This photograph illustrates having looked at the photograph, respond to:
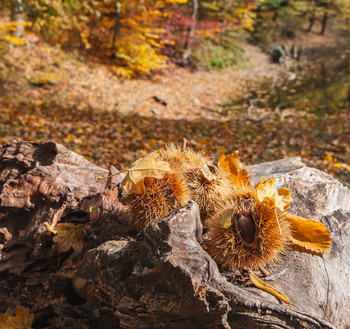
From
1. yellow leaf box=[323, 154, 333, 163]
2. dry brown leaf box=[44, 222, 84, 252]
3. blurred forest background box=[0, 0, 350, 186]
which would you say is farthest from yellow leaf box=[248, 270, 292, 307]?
yellow leaf box=[323, 154, 333, 163]

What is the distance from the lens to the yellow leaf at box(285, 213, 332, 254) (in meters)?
1.41

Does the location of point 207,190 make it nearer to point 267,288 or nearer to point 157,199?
point 157,199

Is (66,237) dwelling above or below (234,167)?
below

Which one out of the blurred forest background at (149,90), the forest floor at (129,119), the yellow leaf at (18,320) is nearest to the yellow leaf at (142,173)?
the yellow leaf at (18,320)

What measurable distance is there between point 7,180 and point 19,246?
1.29ft

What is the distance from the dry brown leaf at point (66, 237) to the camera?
154 cm

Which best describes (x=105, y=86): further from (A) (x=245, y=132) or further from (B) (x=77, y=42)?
(A) (x=245, y=132)

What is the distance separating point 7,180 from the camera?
1724 millimetres

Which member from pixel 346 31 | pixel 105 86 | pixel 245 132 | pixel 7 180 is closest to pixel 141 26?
pixel 105 86

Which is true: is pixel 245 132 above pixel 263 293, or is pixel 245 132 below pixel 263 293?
above

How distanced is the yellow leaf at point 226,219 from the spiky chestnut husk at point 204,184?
0.51 feet

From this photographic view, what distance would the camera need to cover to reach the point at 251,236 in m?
1.27

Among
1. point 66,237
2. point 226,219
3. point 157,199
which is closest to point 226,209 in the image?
point 226,219

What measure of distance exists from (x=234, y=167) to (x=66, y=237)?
3.27ft
